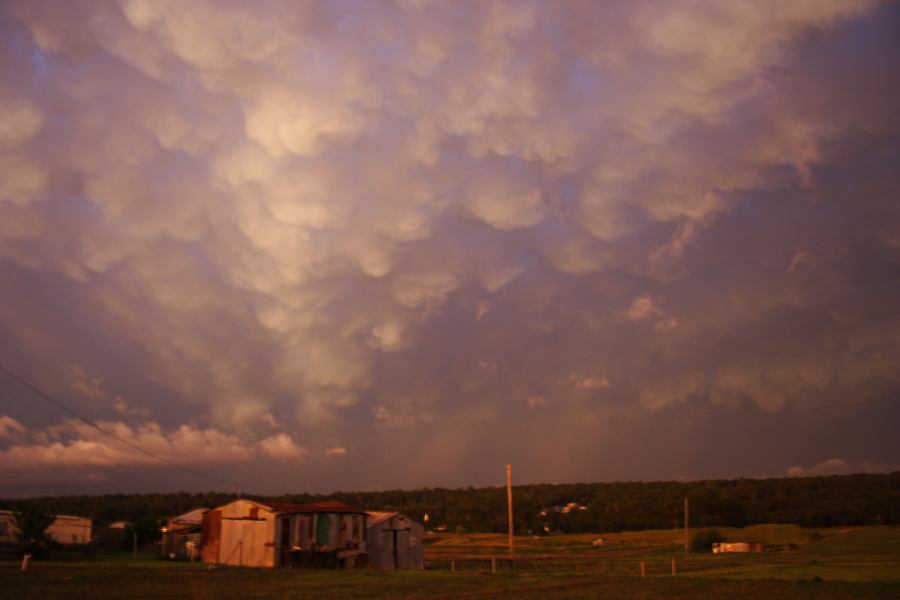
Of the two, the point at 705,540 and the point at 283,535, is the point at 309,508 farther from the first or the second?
the point at 705,540

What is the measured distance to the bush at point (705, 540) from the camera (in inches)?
4459

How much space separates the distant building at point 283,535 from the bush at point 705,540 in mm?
64623

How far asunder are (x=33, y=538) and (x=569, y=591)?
40790 millimetres

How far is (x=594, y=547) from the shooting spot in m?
116

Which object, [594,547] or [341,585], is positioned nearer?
[341,585]

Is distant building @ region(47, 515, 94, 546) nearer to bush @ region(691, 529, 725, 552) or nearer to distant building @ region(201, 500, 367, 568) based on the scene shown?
distant building @ region(201, 500, 367, 568)

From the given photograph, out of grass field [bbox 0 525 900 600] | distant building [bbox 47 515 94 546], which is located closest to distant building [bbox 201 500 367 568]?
grass field [bbox 0 525 900 600]

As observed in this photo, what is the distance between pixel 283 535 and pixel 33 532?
719 inches

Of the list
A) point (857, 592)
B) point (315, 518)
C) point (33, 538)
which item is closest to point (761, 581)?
point (857, 592)

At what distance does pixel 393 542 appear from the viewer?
69312 mm

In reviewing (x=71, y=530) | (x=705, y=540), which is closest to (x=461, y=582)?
(x=71, y=530)

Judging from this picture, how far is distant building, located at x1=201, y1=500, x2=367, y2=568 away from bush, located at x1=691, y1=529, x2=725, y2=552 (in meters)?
64.6

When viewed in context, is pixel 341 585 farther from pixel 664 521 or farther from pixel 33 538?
pixel 664 521

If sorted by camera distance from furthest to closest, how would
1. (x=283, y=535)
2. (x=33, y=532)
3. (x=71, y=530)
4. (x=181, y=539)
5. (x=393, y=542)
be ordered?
(x=71, y=530), (x=181, y=539), (x=393, y=542), (x=283, y=535), (x=33, y=532)
